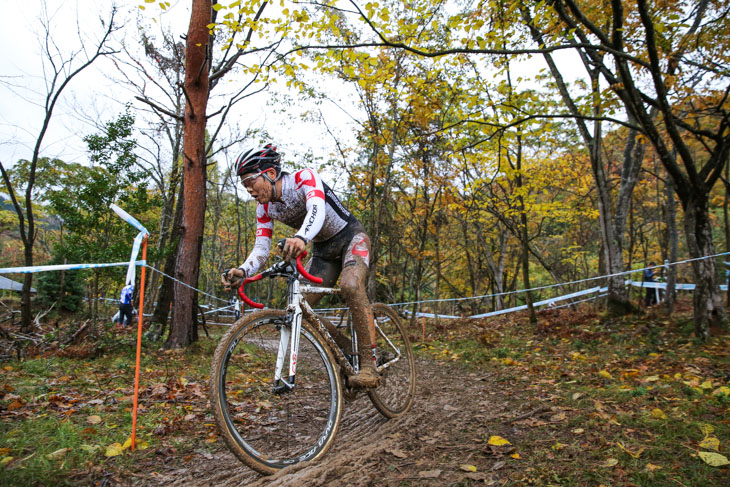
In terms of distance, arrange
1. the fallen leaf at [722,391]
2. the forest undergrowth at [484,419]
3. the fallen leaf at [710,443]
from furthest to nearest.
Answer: the fallen leaf at [722,391], the fallen leaf at [710,443], the forest undergrowth at [484,419]

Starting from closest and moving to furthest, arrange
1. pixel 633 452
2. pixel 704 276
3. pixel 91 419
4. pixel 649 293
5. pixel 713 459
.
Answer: pixel 713 459 → pixel 633 452 → pixel 91 419 → pixel 704 276 → pixel 649 293

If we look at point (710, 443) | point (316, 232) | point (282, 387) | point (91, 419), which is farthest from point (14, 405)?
point (710, 443)

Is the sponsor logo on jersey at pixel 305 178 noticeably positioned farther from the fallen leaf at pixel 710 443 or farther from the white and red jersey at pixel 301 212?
the fallen leaf at pixel 710 443

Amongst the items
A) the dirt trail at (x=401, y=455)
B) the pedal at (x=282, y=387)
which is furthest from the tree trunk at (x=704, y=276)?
the pedal at (x=282, y=387)

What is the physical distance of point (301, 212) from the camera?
341 cm

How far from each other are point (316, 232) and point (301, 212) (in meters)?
0.49

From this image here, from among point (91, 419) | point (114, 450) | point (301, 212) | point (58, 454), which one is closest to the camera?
point (58, 454)

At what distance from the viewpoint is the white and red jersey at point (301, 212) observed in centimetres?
302

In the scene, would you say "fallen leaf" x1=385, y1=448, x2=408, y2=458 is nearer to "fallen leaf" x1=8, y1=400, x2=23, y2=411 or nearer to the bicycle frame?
the bicycle frame

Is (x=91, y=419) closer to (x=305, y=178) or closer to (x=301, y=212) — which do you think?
(x=301, y=212)

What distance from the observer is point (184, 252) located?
7336mm

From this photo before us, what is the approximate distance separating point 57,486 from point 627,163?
10738mm

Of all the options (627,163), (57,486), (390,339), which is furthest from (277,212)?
(627,163)

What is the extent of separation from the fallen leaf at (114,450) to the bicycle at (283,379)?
0.84m
